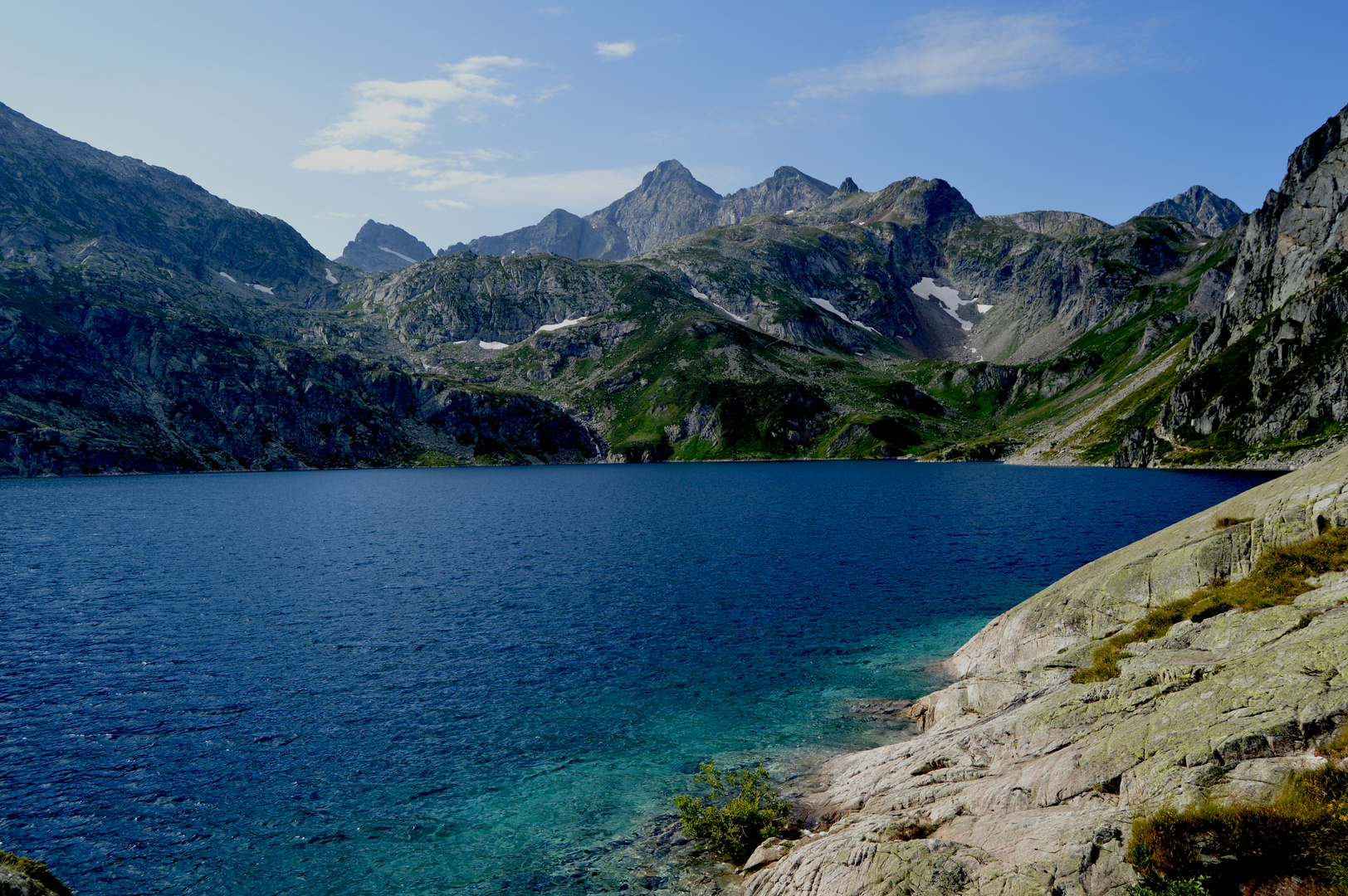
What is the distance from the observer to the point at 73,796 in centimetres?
2862

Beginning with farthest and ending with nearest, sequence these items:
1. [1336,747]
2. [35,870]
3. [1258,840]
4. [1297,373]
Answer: [1297,373]
[1336,747]
[35,870]
[1258,840]

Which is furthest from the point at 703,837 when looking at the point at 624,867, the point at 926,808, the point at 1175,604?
the point at 1175,604

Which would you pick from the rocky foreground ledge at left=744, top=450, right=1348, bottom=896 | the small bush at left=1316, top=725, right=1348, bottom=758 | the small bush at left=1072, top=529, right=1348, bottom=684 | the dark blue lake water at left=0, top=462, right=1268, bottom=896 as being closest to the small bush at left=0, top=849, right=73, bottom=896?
the dark blue lake water at left=0, top=462, right=1268, bottom=896

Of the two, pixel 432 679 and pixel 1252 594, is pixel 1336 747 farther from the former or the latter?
pixel 432 679

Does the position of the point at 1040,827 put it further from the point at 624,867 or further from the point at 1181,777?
the point at 624,867

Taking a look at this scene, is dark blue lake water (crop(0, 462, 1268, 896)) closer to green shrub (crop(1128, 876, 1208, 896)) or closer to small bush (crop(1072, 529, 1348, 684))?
small bush (crop(1072, 529, 1348, 684))

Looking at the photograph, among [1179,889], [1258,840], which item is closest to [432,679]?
[1179,889]

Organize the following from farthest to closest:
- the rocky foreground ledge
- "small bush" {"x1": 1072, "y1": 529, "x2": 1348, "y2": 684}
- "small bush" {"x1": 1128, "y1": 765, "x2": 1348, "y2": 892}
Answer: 1. "small bush" {"x1": 1072, "y1": 529, "x2": 1348, "y2": 684}
2. the rocky foreground ledge
3. "small bush" {"x1": 1128, "y1": 765, "x2": 1348, "y2": 892}

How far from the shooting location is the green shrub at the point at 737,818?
24.6 m

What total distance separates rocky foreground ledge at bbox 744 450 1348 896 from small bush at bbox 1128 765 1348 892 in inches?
29.7

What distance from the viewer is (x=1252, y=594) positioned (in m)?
24.9

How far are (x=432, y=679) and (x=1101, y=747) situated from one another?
124 ft

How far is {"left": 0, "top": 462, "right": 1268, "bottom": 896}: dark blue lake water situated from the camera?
26125mm

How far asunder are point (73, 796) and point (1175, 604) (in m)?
48.3
